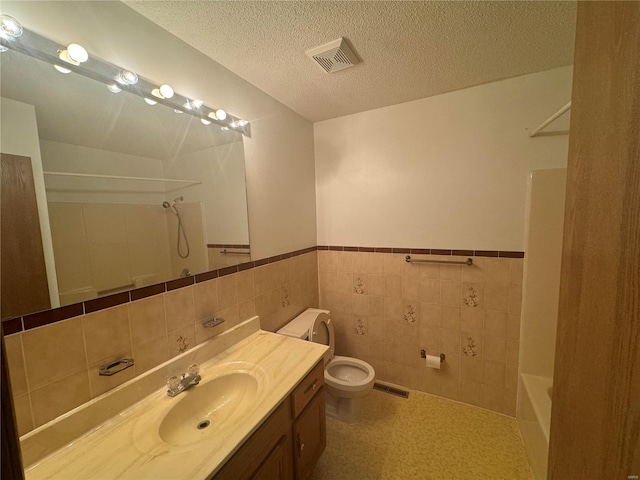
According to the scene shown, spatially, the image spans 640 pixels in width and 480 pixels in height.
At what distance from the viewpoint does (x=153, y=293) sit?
1098mm

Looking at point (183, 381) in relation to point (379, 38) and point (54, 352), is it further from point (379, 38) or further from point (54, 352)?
point (379, 38)

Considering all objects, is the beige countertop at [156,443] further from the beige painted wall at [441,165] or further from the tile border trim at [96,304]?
the beige painted wall at [441,165]

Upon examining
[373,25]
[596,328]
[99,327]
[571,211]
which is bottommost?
[99,327]

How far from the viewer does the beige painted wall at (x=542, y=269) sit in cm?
160

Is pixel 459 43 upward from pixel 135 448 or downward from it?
upward

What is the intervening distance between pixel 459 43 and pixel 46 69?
6.06ft

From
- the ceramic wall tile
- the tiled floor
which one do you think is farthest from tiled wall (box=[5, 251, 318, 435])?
the tiled floor

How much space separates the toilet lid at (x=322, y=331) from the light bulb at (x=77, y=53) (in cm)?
183

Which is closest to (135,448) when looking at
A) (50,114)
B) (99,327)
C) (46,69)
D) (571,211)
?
(99,327)

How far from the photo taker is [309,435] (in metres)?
1.28

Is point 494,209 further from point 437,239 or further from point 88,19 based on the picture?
point 88,19

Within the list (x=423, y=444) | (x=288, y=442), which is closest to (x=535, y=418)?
(x=423, y=444)

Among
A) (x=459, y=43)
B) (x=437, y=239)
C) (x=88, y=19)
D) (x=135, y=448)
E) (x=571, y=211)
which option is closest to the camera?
(x=571, y=211)

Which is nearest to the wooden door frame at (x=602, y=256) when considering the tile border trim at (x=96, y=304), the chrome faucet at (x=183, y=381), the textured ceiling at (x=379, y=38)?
the textured ceiling at (x=379, y=38)
